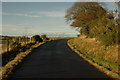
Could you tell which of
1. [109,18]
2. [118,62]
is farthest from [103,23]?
[118,62]

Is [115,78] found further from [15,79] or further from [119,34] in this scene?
[119,34]

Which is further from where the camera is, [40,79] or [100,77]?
[100,77]

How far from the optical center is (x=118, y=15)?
727 inches

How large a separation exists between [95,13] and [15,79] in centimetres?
2984

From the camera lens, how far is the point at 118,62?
14.0 meters

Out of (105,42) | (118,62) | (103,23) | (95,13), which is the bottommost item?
(118,62)

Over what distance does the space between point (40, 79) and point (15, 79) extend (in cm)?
111

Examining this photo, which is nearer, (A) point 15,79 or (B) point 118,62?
(A) point 15,79

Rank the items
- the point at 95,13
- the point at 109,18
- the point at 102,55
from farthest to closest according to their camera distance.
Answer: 1. the point at 95,13
2. the point at 109,18
3. the point at 102,55

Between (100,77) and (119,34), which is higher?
(119,34)

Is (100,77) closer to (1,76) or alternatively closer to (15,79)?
(15,79)

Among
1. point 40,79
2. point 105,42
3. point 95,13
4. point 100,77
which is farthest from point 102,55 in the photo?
point 95,13

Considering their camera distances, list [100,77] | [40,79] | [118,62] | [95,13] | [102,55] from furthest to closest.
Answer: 1. [95,13]
2. [102,55]
3. [118,62]
4. [100,77]
5. [40,79]

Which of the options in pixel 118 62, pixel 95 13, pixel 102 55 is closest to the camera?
pixel 118 62
